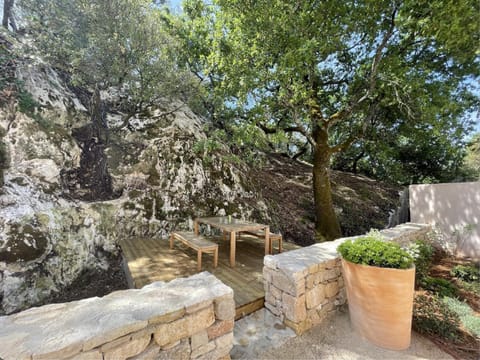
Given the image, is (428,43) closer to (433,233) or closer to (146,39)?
(433,233)

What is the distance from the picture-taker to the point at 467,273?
3.84 metres

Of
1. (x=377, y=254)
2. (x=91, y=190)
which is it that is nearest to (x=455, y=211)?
(x=377, y=254)

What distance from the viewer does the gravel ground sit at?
6.80 feet

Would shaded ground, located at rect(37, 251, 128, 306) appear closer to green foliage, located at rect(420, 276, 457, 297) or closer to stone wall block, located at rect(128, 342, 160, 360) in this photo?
stone wall block, located at rect(128, 342, 160, 360)

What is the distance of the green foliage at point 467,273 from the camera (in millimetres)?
3724

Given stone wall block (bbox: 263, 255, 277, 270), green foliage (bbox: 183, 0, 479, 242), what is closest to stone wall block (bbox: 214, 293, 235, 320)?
stone wall block (bbox: 263, 255, 277, 270)

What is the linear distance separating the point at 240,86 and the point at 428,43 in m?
4.68

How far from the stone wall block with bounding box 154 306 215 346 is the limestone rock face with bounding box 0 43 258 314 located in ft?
11.3

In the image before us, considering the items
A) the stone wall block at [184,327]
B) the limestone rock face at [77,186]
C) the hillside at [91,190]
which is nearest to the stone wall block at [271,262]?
the stone wall block at [184,327]

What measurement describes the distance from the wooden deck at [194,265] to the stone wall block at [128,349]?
132cm

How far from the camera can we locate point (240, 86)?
4668 mm

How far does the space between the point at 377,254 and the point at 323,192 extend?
157 inches

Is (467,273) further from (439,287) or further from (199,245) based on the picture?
(199,245)

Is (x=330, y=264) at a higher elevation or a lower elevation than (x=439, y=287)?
higher
